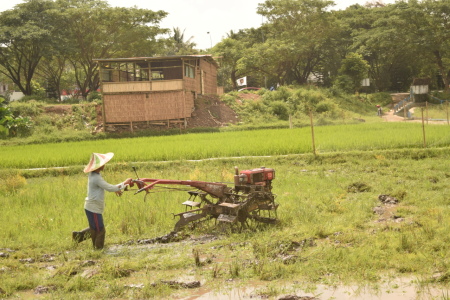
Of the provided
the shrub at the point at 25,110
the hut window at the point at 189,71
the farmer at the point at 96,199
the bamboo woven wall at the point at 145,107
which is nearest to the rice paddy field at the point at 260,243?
the farmer at the point at 96,199

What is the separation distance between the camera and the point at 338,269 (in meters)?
6.02

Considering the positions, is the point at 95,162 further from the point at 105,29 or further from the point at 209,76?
the point at 105,29

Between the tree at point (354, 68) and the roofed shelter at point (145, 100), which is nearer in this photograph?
the roofed shelter at point (145, 100)

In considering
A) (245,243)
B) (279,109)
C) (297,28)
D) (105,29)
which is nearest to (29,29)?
(105,29)

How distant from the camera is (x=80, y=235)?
7.65 m

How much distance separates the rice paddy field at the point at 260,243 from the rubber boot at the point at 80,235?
4.6 inches

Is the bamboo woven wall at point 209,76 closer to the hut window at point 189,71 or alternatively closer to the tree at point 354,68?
the hut window at point 189,71

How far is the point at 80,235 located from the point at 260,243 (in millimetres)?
2649

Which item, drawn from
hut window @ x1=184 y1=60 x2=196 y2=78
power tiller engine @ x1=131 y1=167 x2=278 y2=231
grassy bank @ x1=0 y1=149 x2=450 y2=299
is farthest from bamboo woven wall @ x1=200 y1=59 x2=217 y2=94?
power tiller engine @ x1=131 y1=167 x2=278 y2=231

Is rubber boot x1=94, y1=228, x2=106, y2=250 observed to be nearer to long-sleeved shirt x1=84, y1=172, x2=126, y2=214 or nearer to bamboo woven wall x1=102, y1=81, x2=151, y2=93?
long-sleeved shirt x1=84, y1=172, x2=126, y2=214

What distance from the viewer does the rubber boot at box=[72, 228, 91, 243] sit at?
25.0 ft

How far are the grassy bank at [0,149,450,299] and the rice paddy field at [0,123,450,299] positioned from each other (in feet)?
0.06

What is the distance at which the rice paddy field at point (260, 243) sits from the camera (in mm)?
5719

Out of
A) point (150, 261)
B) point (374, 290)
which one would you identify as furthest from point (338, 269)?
point (150, 261)
